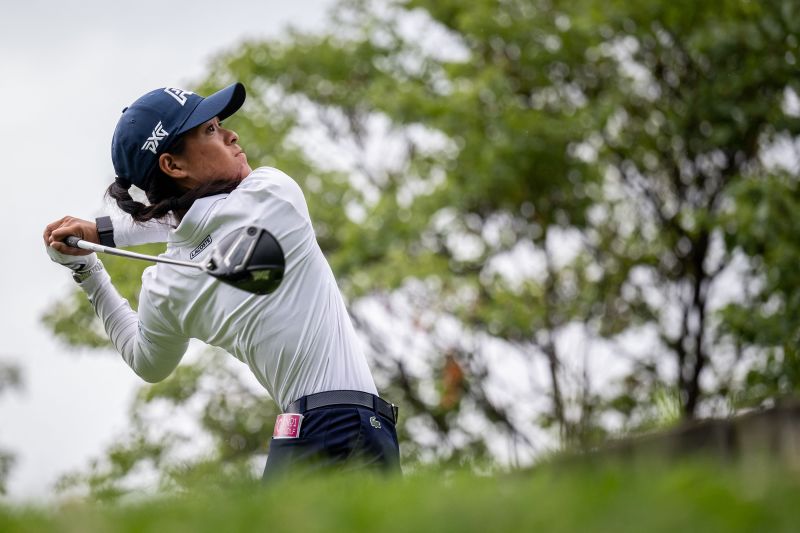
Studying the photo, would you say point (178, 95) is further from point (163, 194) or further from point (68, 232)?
point (68, 232)

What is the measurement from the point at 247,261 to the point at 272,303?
355 mm

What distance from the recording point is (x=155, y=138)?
4.21 m

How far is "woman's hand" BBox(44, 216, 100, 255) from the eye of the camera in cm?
446

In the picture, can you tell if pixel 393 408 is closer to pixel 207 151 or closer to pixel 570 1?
pixel 207 151

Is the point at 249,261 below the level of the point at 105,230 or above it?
below

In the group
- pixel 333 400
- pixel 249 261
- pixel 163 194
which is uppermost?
pixel 163 194

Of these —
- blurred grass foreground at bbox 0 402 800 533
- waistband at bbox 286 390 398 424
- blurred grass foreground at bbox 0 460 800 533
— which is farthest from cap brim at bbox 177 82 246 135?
blurred grass foreground at bbox 0 460 800 533

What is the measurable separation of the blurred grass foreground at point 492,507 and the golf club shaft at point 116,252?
1.63m

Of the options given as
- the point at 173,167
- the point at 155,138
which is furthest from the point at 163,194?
the point at 155,138

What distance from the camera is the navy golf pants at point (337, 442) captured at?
13.0 feet

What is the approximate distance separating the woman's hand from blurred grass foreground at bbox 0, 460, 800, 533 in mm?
2205

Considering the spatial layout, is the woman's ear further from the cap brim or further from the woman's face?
the cap brim

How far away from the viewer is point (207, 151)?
14.1 feet

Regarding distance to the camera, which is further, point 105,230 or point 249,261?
point 105,230
